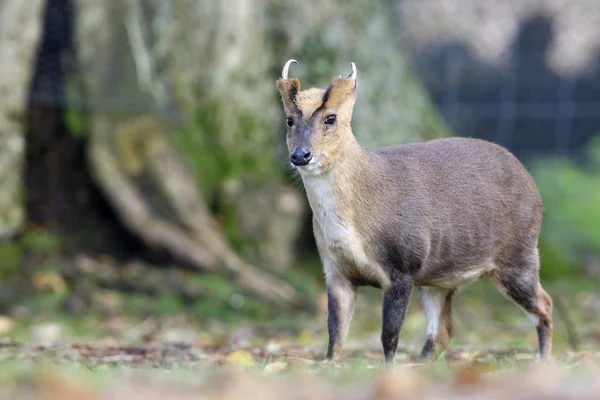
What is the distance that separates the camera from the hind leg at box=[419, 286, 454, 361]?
6.53 m

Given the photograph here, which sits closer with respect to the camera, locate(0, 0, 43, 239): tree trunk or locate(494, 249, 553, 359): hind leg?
locate(494, 249, 553, 359): hind leg

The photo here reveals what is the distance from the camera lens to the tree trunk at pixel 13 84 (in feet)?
31.5

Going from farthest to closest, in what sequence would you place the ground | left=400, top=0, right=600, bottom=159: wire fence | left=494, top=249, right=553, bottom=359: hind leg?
1. left=400, top=0, right=600, bottom=159: wire fence
2. left=494, top=249, right=553, bottom=359: hind leg
3. the ground

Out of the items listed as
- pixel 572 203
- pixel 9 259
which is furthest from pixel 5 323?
pixel 572 203

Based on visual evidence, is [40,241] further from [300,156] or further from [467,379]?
[467,379]

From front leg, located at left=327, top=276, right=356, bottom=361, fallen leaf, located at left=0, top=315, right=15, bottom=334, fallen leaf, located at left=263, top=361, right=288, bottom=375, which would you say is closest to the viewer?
fallen leaf, located at left=263, top=361, right=288, bottom=375

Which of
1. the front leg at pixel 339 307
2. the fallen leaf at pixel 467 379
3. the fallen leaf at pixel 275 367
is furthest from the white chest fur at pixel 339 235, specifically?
the fallen leaf at pixel 467 379

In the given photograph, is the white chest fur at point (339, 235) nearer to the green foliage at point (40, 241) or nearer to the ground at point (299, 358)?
the ground at point (299, 358)


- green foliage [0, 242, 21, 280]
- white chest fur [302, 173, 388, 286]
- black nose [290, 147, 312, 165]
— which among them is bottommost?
green foliage [0, 242, 21, 280]

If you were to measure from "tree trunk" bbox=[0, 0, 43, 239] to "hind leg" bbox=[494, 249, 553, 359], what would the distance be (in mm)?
4743

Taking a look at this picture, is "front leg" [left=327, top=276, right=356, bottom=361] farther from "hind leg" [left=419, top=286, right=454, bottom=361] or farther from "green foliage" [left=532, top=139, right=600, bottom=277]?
"green foliage" [left=532, top=139, right=600, bottom=277]

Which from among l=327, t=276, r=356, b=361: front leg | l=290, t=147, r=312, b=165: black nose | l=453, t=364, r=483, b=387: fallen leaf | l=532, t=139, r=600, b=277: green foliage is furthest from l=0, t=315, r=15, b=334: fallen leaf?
l=532, t=139, r=600, b=277: green foliage

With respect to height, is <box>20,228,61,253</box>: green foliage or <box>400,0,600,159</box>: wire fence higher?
<box>400,0,600,159</box>: wire fence

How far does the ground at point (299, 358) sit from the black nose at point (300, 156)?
3.29ft
